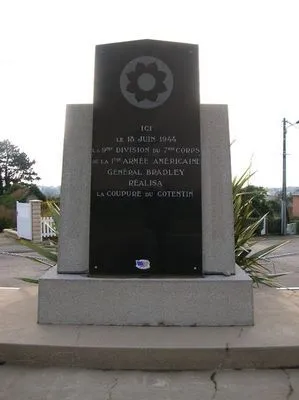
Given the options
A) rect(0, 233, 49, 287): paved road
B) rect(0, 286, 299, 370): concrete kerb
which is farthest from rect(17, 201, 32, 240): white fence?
rect(0, 286, 299, 370): concrete kerb

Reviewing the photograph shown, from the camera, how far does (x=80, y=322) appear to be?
496cm

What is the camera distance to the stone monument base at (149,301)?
491 centimetres

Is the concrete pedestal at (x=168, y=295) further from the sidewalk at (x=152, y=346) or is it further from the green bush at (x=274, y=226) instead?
the green bush at (x=274, y=226)

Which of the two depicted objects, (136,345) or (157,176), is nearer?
(136,345)

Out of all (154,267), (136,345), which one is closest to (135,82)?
(154,267)

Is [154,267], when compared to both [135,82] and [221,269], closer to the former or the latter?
[221,269]

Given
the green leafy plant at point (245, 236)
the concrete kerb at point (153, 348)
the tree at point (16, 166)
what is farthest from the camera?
the tree at point (16, 166)

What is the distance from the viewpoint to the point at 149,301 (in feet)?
16.2

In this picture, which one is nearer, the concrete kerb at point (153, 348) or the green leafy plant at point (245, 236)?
the concrete kerb at point (153, 348)

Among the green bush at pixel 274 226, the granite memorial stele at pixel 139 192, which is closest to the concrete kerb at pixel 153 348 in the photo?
the granite memorial stele at pixel 139 192

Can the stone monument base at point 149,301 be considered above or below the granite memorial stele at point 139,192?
below

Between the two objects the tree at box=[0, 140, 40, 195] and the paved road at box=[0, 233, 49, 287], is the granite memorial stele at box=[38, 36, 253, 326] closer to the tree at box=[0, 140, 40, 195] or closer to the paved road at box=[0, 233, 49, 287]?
the paved road at box=[0, 233, 49, 287]

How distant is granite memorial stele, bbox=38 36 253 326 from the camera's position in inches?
196

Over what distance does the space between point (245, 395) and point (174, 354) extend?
2.21 ft
